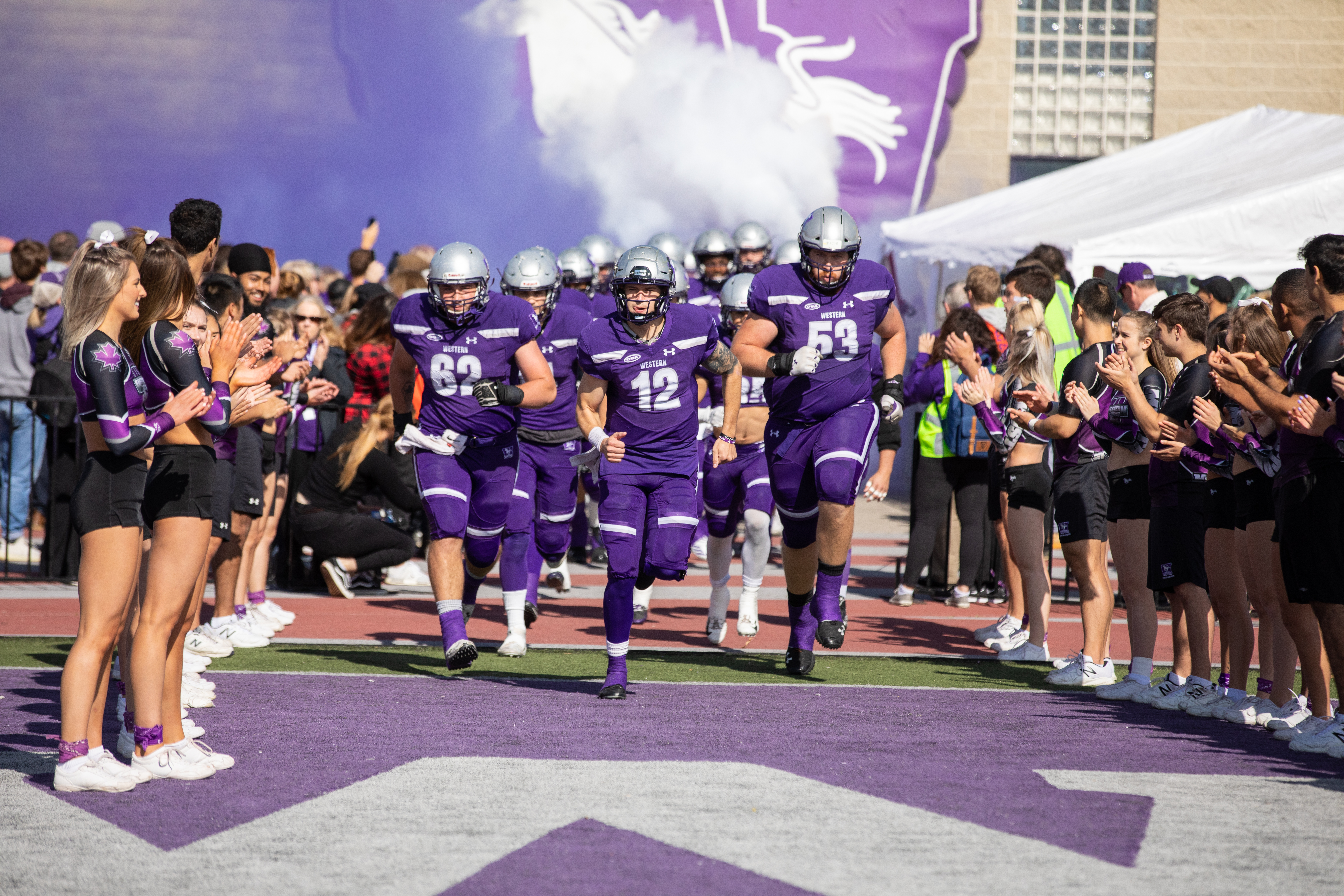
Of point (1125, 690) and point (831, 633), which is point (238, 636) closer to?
point (831, 633)

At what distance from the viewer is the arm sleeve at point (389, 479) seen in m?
10.6

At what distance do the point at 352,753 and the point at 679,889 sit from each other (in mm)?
2029

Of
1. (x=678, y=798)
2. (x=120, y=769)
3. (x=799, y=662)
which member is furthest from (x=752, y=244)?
(x=120, y=769)

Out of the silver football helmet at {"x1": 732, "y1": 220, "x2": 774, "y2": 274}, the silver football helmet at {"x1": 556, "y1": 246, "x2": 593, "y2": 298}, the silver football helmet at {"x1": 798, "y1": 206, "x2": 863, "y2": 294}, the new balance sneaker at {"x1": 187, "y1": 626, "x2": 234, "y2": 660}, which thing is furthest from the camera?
the silver football helmet at {"x1": 732, "y1": 220, "x2": 774, "y2": 274}

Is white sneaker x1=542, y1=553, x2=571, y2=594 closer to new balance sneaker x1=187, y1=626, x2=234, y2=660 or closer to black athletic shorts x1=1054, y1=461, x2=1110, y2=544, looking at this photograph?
new balance sneaker x1=187, y1=626, x2=234, y2=660

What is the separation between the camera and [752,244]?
468 inches

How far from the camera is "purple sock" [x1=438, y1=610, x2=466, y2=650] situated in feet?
24.1

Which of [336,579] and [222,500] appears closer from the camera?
[222,500]

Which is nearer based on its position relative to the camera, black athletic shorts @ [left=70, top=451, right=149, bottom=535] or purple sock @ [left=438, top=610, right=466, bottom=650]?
black athletic shorts @ [left=70, top=451, right=149, bottom=535]

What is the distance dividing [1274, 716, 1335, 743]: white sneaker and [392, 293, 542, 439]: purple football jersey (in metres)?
4.10

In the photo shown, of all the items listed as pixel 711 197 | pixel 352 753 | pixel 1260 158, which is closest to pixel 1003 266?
pixel 1260 158

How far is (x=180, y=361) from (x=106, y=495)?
53 cm

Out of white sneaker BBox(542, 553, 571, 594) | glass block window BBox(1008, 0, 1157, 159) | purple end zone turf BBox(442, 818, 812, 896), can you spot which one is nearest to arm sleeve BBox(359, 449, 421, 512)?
white sneaker BBox(542, 553, 571, 594)

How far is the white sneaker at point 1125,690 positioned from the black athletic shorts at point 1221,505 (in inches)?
35.3
